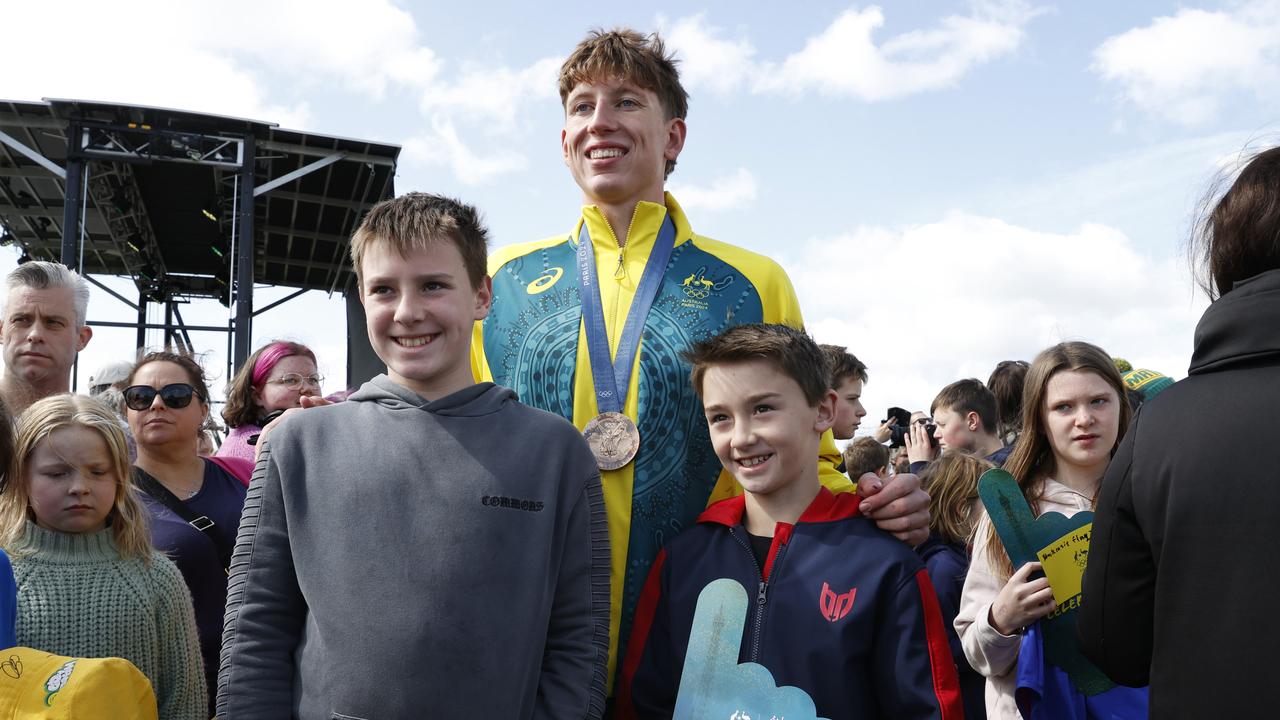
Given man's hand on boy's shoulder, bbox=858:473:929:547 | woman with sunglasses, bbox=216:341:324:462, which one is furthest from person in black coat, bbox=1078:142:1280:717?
woman with sunglasses, bbox=216:341:324:462

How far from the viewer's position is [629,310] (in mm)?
2318

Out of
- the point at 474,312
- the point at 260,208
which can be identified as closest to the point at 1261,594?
the point at 474,312

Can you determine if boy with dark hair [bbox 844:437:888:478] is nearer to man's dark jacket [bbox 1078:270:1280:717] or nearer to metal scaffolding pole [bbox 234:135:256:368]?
man's dark jacket [bbox 1078:270:1280:717]

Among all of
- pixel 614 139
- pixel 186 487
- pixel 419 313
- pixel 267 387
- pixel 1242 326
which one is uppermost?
pixel 614 139

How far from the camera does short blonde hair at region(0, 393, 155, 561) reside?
236 cm

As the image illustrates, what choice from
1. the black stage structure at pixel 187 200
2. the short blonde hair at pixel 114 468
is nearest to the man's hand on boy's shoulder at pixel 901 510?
the short blonde hair at pixel 114 468

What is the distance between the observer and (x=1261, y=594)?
137cm

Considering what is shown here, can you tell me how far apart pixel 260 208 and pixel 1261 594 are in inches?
650

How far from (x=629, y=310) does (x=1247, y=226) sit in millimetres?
1276

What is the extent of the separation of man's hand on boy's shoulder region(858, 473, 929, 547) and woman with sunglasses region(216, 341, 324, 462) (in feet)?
8.26

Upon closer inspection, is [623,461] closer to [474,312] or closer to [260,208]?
[474,312]

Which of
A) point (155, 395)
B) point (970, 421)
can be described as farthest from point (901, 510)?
point (970, 421)

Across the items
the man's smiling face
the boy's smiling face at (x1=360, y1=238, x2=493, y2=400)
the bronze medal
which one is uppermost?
the man's smiling face

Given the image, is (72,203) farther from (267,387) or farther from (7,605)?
(7,605)
